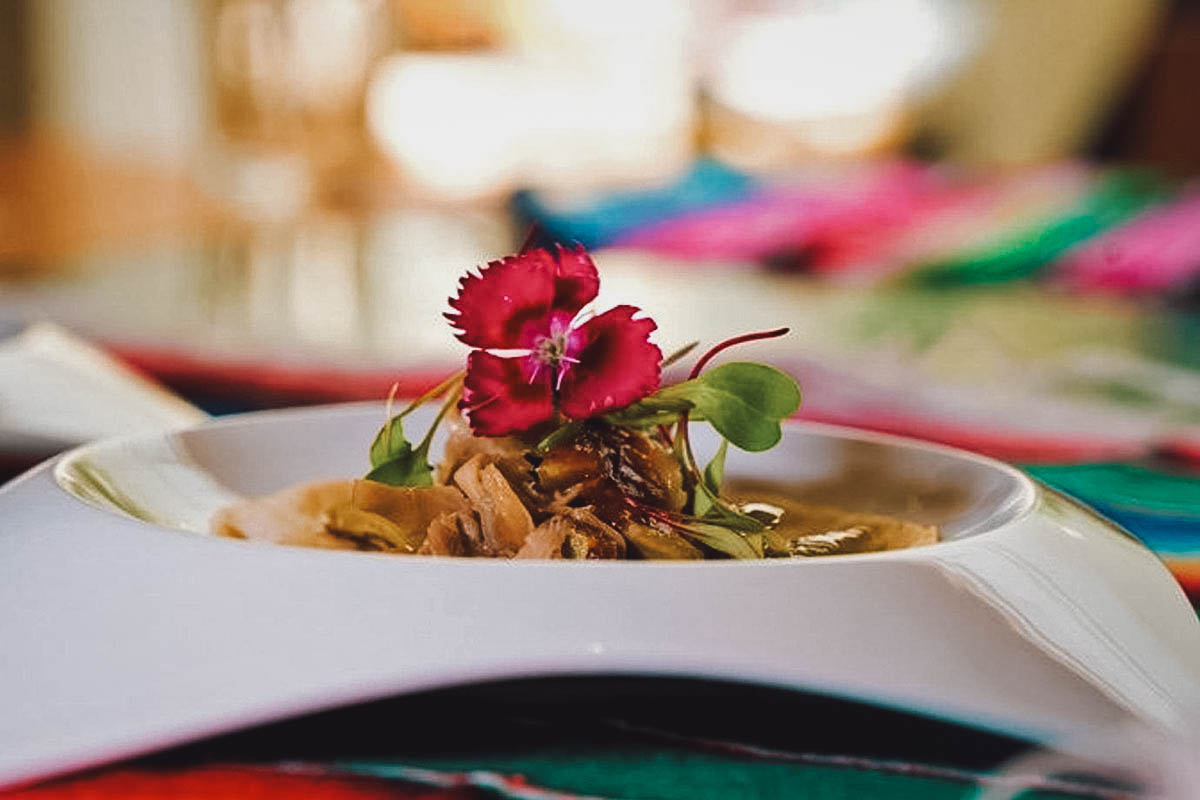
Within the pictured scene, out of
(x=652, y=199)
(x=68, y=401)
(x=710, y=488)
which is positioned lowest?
(x=652, y=199)

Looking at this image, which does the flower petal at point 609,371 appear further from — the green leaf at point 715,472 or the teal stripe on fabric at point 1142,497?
the teal stripe on fabric at point 1142,497

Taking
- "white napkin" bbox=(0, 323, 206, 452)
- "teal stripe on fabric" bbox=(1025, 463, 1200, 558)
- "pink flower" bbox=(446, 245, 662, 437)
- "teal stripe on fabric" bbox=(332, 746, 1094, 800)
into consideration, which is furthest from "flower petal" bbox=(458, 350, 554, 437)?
"white napkin" bbox=(0, 323, 206, 452)

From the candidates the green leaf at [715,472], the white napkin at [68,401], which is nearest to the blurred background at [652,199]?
the white napkin at [68,401]

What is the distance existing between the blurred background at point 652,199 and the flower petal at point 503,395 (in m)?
0.34

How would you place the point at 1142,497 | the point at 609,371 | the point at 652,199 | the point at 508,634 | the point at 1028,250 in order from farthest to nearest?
1. the point at 652,199
2. the point at 1028,250
3. the point at 1142,497
4. the point at 609,371
5. the point at 508,634

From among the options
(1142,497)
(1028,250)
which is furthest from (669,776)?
(1028,250)

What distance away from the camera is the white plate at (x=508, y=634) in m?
0.39

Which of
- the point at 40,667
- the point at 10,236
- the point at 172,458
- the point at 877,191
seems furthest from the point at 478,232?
the point at 40,667

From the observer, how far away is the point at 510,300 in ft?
1.64

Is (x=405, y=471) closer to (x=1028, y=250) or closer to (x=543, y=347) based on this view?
(x=543, y=347)

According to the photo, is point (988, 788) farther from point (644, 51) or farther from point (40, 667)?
point (644, 51)

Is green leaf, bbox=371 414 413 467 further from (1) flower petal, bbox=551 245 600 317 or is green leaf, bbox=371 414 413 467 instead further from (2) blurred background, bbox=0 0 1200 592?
(2) blurred background, bbox=0 0 1200 592

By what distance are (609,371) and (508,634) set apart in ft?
0.40

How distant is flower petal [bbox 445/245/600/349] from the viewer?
499 millimetres
